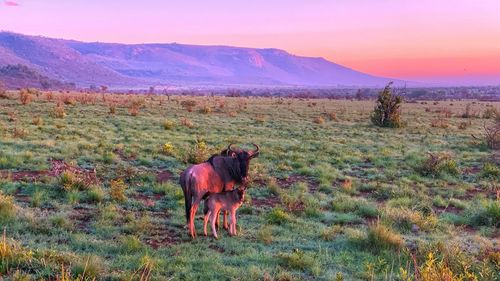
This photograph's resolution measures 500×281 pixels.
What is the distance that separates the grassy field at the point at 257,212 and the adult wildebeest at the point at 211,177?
2.10 ft

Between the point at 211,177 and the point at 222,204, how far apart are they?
564 mm

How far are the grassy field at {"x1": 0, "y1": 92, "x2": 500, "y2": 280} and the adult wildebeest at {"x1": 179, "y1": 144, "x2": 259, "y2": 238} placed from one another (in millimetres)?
641

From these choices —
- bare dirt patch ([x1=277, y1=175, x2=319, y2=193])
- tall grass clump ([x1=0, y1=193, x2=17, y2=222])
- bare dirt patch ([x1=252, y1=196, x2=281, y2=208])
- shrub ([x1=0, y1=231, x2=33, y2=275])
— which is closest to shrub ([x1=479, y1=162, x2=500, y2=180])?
bare dirt patch ([x1=277, y1=175, x2=319, y2=193])

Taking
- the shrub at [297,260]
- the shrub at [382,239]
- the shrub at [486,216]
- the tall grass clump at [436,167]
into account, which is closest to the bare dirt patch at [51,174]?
the shrub at [297,260]

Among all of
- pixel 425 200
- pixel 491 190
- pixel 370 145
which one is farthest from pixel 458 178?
pixel 370 145

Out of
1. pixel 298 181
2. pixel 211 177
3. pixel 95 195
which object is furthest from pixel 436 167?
pixel 95 195

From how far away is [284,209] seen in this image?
32.7ft

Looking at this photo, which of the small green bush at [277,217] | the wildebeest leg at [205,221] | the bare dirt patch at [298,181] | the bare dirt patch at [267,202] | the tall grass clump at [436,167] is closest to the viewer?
the wildebeest leg at [205,221]

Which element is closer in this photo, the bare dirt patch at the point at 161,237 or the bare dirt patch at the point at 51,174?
the bare dirt patch at the point at 161,237

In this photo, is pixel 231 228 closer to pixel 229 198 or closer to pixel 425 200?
pixel 229 198

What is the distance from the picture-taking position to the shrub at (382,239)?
7785 mm

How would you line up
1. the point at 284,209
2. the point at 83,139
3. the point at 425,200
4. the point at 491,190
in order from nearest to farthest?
the point at 284,209
the point at 425,200
the point at 491,190
the point at 83,139

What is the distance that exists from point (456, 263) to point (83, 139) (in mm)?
14350

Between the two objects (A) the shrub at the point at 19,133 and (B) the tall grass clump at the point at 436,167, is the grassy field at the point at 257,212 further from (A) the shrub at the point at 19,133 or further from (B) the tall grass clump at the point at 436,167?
(A) the shrub at the point at 19,133
